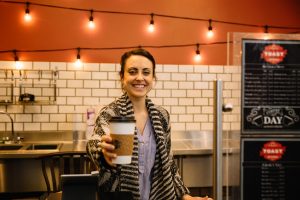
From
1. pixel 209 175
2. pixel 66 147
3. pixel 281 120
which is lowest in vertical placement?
pixel 209 175

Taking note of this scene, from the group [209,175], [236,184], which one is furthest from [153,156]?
[209,175]

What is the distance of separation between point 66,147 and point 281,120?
2.69 metres

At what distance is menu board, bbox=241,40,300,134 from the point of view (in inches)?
52.3

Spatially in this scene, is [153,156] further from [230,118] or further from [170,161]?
[230,118]

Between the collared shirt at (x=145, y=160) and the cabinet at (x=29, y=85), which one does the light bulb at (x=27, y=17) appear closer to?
the cabinet at (x=29, y=85)

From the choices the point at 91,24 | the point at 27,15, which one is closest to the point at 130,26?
the point at 91,24

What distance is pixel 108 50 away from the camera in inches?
163

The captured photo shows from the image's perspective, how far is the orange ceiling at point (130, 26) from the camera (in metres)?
3.97

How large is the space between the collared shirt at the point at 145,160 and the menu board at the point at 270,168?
508 mm

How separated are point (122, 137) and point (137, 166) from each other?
18.2 inches

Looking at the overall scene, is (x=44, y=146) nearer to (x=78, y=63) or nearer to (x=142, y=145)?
(x=78, y=63)

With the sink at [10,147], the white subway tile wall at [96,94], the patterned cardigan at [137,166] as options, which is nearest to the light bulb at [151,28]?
the white subway tile wall at [96,94]

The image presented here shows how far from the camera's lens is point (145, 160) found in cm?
170

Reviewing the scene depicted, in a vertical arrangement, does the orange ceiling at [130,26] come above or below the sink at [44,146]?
above
